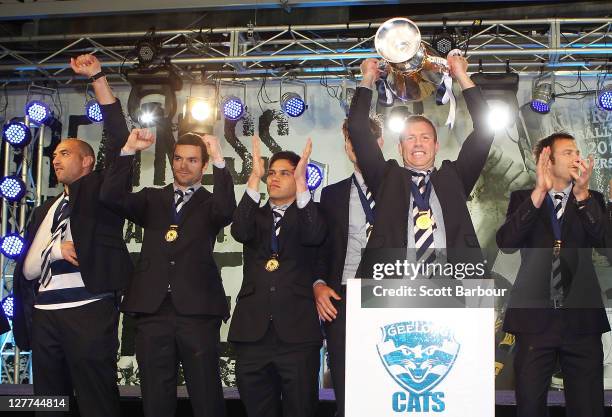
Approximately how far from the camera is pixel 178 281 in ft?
13.5

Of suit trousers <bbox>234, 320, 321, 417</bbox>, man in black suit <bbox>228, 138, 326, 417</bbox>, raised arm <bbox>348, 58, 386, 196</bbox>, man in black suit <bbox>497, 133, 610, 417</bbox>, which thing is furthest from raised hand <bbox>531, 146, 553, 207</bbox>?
suit trousers <bbox>234, 320, 321, 417</bbox>

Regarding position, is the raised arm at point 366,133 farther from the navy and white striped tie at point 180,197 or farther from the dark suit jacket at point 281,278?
the navy and white striped tie at point 180,197

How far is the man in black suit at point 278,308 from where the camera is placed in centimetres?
390

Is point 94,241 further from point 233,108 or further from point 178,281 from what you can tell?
point 233,108

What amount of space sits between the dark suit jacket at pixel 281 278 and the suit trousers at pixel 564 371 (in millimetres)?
1100

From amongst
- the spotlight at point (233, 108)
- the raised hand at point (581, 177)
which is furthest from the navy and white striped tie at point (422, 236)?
the spotlight at point (233, 108)

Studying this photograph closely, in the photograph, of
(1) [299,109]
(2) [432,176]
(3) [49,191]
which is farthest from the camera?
(3) [49,191]

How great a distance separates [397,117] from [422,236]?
162 inches

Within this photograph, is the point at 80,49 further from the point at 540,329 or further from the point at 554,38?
the point at 540,329

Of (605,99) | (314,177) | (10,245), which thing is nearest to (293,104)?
(314,177)

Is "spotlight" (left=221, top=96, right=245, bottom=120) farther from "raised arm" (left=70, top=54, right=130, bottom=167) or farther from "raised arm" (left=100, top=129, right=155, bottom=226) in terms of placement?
"raised arm" (left=100, top=129, right=155, bottom=226)

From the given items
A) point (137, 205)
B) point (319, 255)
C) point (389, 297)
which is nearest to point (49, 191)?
point (137, 205)

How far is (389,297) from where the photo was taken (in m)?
2.39

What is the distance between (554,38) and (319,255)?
372cm
